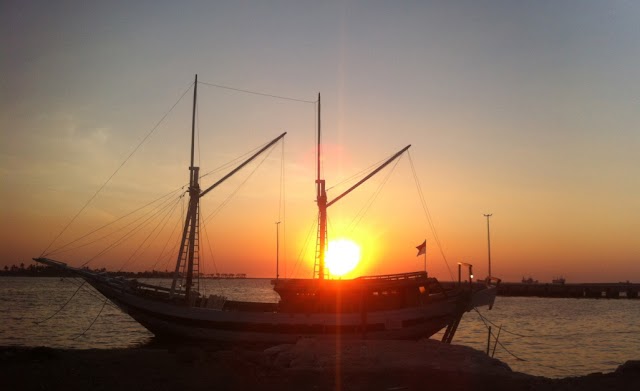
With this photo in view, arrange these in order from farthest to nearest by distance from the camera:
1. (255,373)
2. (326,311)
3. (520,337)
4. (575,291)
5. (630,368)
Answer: (575,291)
(520,337)
(326,311)
(630,368)
(255,373)

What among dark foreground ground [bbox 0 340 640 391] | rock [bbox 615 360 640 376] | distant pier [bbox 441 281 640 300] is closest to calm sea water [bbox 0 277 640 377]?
rock [bbox 615 360 640 376]

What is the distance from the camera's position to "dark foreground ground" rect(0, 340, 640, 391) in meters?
15.0

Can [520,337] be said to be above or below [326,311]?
below

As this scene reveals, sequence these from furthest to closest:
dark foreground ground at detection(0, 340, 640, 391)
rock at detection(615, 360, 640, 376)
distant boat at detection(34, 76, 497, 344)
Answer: distant boat at detection(34, 76, 497, 344), rock at detection(615, 360, 640, 376), dark foreground ground at detection(0, 340, 640, 391)

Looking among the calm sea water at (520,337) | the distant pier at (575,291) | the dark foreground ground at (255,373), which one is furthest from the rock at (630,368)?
the distant pier at (575,291)

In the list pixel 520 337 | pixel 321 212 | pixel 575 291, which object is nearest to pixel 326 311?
pixel 321 212

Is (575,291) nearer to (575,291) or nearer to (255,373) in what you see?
(575,291)

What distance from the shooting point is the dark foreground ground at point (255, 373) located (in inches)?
591

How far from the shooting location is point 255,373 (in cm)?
1670

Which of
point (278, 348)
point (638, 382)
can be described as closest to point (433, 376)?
point (638, 382)

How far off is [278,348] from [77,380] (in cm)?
1147

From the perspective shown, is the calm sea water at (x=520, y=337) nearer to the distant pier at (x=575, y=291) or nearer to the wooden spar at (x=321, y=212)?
the wooden spar at (x=321, y=212)

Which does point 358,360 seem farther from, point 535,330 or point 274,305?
point 535,330

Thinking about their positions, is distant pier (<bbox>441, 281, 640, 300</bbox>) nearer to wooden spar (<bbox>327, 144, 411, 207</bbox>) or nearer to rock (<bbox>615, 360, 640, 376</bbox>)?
wooden spar (<bbox>327, 144, 411, 207</bbox>)
